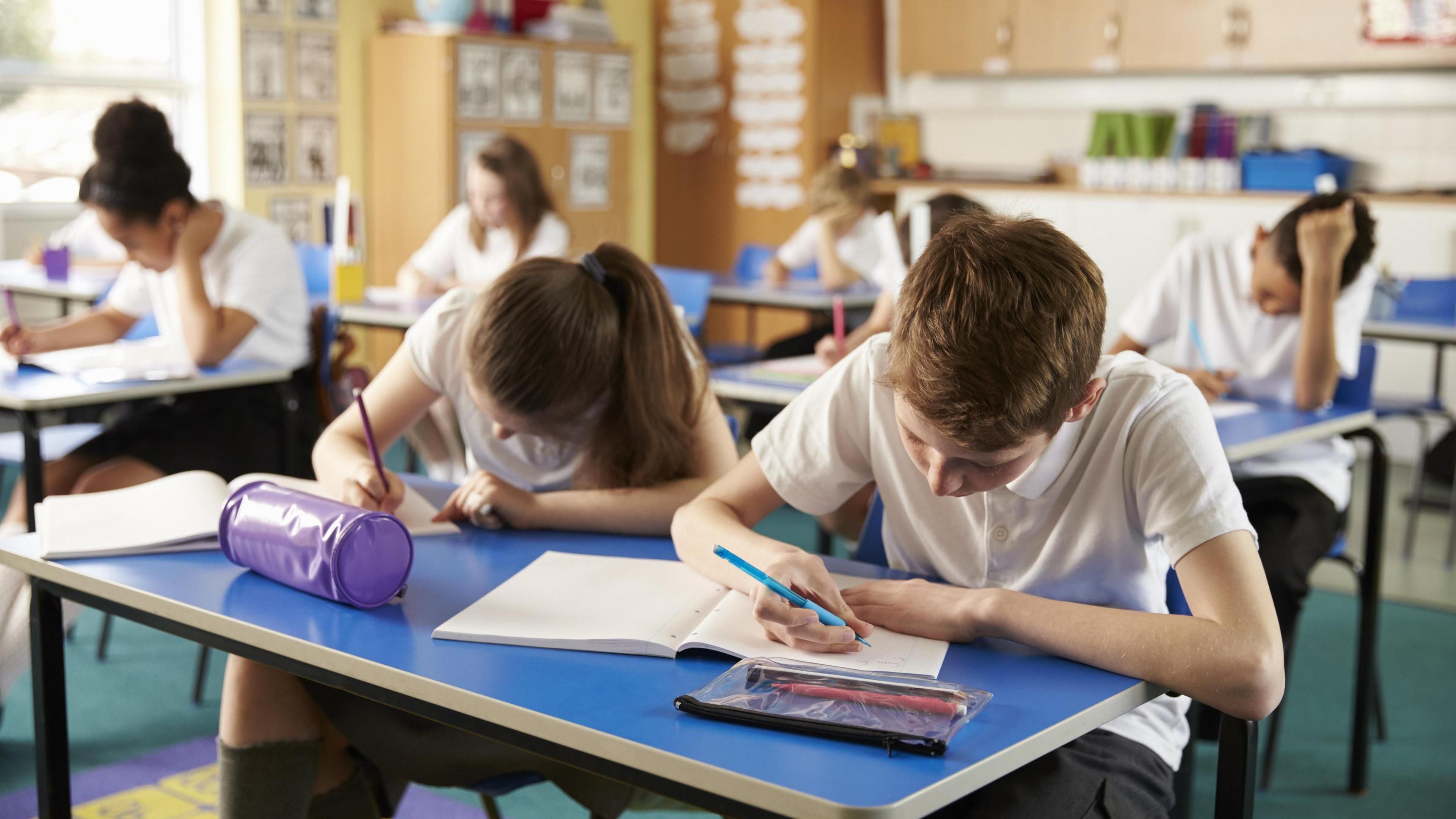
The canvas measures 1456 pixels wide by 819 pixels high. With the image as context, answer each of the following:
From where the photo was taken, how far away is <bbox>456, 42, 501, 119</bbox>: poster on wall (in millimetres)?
5875

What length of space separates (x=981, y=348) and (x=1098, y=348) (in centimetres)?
14

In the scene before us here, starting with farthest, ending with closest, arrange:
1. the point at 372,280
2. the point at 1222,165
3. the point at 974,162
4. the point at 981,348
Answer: the point at 974,162 → the point at 372,280 → the point at 1222,165 → the point at 981,348

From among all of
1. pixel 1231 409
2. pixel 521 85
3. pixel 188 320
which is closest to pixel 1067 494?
pixel 1231 409

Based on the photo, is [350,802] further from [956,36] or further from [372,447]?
[956,36]

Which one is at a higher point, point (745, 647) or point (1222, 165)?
point (1222, 165)

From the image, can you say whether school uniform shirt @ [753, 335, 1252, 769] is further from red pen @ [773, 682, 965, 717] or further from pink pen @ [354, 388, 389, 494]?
pink pen @ [354, 388, 389, 494]

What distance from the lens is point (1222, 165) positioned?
223 inches

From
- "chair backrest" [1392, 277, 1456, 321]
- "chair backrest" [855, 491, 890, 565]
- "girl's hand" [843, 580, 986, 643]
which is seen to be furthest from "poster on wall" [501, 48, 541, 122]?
"girl's hand" [843, 580, 986, 643]

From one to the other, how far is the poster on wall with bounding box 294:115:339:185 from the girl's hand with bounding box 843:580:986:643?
5.26 meters

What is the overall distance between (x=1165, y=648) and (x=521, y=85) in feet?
17.9

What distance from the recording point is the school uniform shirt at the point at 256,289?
9.60ft

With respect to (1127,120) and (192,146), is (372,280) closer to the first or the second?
(192,146)

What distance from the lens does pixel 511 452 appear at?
1.89 metres

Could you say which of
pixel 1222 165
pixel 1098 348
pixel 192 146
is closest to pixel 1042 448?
pixel 1098 348
